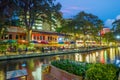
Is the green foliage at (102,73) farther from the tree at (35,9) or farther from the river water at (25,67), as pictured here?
the tree at (35,9)

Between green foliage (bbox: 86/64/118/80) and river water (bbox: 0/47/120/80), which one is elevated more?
green foliage (bbox: 86/64/118/80)

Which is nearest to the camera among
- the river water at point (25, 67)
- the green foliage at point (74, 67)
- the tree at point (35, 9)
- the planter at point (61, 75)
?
the planter at point (61, 75)

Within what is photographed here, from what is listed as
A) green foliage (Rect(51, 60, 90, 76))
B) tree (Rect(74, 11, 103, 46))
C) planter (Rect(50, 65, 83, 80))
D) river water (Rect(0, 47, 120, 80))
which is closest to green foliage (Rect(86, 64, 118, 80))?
river water (Rect(0, 47, 120, 80))

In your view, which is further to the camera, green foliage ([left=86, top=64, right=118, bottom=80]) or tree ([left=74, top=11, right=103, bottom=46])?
tree ([left=74, top=11, right=103, bottom=46])

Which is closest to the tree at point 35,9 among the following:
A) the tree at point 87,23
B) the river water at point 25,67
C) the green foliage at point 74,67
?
the river water at point 25,67

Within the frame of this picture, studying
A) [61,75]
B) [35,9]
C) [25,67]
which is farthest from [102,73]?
[35,9]

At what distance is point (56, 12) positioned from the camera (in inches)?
1879

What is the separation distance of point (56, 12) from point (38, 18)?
406 cm

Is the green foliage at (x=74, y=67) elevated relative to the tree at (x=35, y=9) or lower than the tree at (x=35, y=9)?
lower

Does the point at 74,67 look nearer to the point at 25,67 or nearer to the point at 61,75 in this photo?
the point at 61,75

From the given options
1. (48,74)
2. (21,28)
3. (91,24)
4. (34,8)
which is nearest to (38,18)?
(34,8)

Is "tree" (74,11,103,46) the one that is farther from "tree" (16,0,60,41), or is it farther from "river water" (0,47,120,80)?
"river water" (0,47,120,80)

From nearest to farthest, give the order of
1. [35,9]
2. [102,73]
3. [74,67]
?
[102,73], [74,67], [35,9]

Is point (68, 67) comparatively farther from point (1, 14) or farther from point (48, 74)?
point (1, 14)
